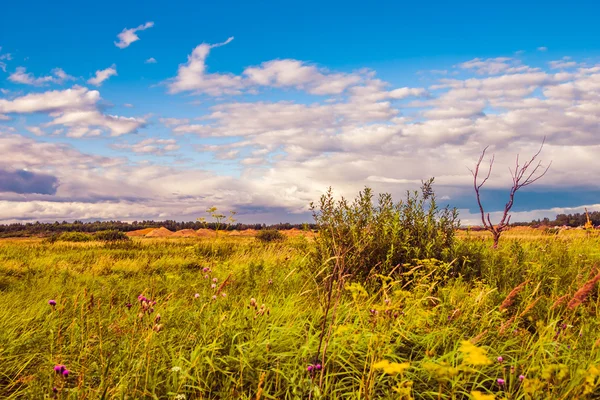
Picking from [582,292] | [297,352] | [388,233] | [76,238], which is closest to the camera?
[582,292]

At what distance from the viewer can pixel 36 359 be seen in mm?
4027

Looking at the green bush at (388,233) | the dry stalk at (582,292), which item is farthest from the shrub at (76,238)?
the dry stalk at (582,292)

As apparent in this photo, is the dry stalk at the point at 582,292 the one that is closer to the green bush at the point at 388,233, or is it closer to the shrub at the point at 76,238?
the green bush at the point at 388,233

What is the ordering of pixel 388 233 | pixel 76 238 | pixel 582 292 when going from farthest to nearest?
pixel 76 238 < pixel 388 233 < pixel 582 292

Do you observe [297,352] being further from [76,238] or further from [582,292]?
[76,238]

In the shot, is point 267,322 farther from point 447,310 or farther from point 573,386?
point 573,386

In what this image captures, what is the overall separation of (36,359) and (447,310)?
13.7 feet

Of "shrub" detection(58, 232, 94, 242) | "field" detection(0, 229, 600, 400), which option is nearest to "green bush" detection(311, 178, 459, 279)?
"field" detection(0, 229, 600, 400)

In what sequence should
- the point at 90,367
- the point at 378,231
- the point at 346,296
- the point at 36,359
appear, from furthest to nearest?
the point at 378,231 → the point at 346,296 → the point at 36,359 → the point at 90,367

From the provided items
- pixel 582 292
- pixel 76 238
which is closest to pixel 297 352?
pixel 582 292

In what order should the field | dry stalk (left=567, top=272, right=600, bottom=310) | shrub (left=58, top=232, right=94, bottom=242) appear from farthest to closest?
shrub (left=58, top=232, right=94, bottom=242) < the field < dry stalk (left=567, top=272, right=600, bottom=310)

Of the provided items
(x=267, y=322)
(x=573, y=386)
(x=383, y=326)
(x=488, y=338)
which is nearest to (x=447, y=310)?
(x=488, y=338)

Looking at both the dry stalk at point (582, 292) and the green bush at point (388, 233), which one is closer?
the dry stalk at point (582, 292)

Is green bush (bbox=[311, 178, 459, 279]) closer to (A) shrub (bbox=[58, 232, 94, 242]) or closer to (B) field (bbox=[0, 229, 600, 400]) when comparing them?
(B) field (bbox=[0, 229, 600, 400])
